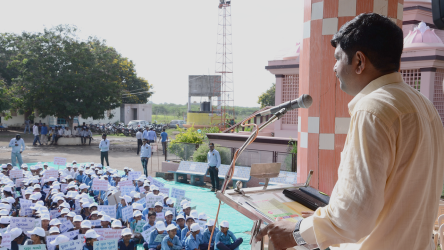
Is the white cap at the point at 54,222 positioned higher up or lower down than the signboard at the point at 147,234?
higher up

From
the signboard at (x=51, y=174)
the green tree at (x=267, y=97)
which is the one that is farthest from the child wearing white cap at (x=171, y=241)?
the green tree at (x=267, y=97)

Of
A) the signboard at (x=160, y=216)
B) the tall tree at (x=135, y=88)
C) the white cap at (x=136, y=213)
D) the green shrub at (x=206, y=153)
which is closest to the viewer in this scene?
the white cap at (x=136, y=213)

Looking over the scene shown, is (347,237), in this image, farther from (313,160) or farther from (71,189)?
(71,189)

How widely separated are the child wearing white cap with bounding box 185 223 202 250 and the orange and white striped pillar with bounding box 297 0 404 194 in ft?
8.84

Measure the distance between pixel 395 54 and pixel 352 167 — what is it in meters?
0.54

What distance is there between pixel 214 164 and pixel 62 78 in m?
16.7

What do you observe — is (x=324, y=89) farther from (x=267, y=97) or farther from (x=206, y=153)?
(x=267, y=97)

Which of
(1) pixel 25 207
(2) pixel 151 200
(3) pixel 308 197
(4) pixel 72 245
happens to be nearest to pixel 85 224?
(4) pixel 72 245

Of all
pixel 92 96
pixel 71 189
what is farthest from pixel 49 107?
pixel 71 189

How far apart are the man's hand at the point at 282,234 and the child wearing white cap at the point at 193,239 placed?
483 cm

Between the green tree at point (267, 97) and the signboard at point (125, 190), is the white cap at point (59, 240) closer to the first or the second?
the signboard at point (125, 190)

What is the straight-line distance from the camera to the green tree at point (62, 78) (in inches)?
956

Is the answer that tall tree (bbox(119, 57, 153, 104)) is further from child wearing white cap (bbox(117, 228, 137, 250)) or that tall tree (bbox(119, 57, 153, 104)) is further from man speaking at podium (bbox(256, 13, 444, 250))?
man speaking at podium (bbox(256, 13, 444, 250))

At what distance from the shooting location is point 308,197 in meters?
2.26
